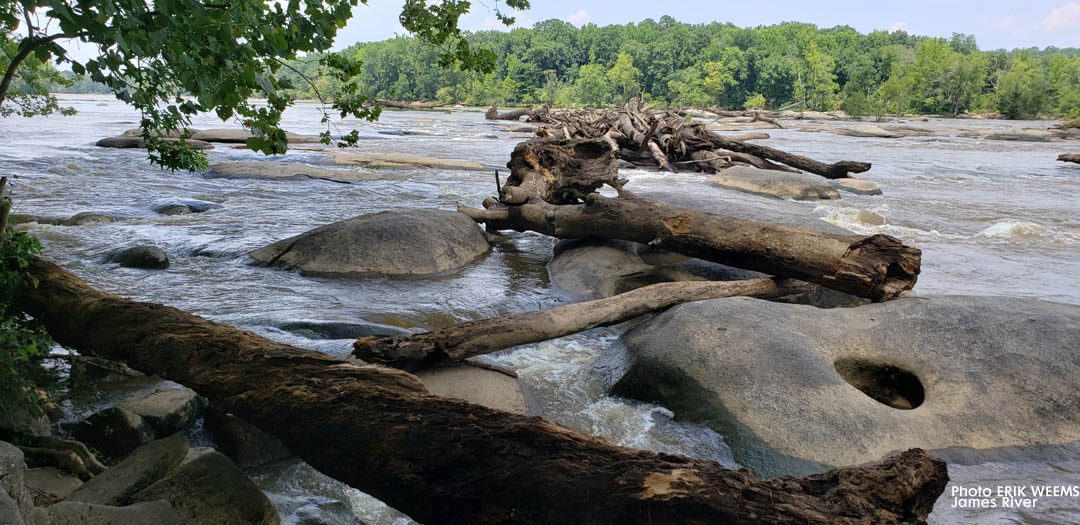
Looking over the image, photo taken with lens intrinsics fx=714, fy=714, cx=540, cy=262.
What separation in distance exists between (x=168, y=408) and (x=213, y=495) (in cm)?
111

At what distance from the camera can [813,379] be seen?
4062 mm

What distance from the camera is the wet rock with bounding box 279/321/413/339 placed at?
517cm

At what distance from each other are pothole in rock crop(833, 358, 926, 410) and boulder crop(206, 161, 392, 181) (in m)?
11.2

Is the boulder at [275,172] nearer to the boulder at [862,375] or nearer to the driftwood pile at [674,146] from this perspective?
the driftwood pile at [674,146]

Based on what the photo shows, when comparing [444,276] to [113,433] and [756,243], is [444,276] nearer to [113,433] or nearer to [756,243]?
[756,243]

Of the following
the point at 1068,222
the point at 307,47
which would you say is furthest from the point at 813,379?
the point at 1068,222

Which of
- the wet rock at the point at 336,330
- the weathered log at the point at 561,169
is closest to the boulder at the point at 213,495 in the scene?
the wet rock at the point at 336,330

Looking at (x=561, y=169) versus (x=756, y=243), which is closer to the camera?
(x=756, y=243)

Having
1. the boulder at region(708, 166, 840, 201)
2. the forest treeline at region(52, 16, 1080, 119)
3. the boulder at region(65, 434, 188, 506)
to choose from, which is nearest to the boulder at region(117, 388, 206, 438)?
the boulder at region(65, 434, 188, 506)

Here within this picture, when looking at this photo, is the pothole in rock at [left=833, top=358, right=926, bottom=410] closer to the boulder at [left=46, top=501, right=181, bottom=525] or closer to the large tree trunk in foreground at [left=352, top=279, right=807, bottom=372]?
the large tree trunk in foreground at [left=352, top=279, right=807, bottom=372]

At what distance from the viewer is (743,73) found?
98.9 m

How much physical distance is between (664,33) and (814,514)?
143879 millimetres

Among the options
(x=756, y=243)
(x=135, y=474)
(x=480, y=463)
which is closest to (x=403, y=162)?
(x=756, y=243)

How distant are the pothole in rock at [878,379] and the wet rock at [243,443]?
3290 millimetres
